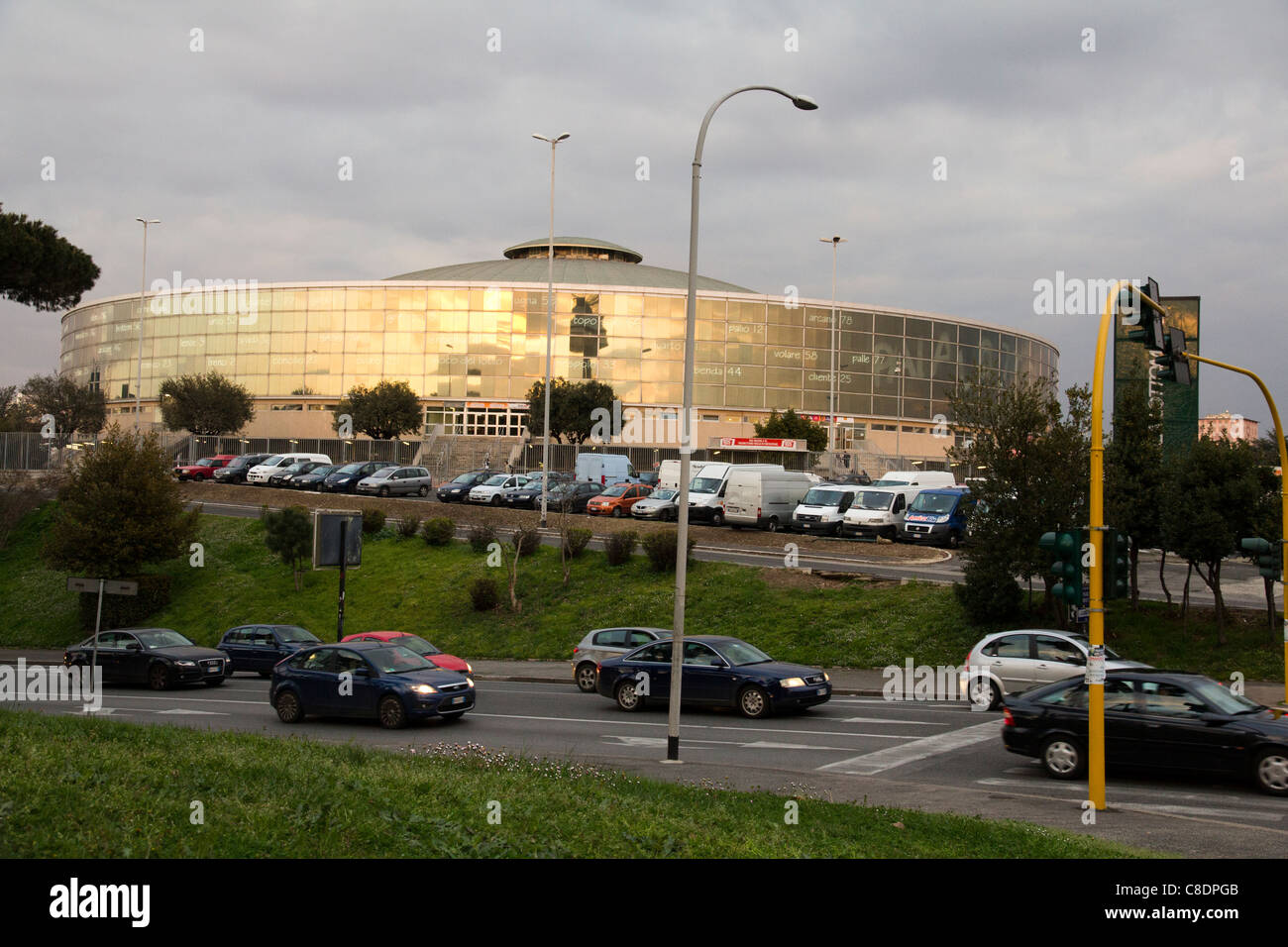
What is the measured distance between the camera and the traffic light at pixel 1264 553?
18.4m

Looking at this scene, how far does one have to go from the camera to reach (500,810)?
844cm

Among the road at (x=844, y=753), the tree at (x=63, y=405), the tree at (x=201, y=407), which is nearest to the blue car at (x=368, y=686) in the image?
the road at (x=844, y=753)

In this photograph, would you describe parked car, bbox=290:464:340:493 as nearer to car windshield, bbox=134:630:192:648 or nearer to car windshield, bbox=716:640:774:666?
car windshield, bbox=134:630:192:648

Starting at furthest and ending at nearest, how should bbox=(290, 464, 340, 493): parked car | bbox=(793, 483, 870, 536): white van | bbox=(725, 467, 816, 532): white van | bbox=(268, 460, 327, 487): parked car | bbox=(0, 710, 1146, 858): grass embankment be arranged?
bbox=(268, 460, 327, 487): parked car, bbox=(290, 464, 340, 493): parked car, bbox=(725, 467, 816, 532): white van, bbox=(793, 483, 870, 536): white van, bbox=(0, 710, 1146, 858): grass embankment

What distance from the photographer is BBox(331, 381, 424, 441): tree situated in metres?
81.3

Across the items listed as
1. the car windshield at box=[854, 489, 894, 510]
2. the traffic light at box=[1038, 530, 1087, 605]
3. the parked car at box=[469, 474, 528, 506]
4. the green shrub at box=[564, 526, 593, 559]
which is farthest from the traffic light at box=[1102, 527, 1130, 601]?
the parked car at box=[469, 474, 528, 506]

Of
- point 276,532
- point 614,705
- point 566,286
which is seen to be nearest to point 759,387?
point 566,286

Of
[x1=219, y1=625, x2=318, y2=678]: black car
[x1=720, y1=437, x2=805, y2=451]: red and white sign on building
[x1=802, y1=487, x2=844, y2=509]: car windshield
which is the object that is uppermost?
[x1=720, y1=437, x2=805, y2=451]: red and white sign on building

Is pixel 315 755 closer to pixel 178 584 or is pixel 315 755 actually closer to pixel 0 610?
pixel 178 584

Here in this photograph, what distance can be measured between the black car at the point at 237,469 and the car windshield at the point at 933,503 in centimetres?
3657

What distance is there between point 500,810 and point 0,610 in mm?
41823

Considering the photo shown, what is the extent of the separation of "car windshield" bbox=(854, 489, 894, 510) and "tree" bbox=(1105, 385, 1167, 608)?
47.8 feet

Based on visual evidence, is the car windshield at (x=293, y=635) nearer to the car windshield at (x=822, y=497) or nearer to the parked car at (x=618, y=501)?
the parked car at (x=618, y=501)

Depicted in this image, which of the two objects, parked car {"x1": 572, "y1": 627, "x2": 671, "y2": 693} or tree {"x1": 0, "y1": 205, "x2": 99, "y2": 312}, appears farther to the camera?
parked car {"x1": 572, "y1": 627, "x2": 671, "y2": 693}
